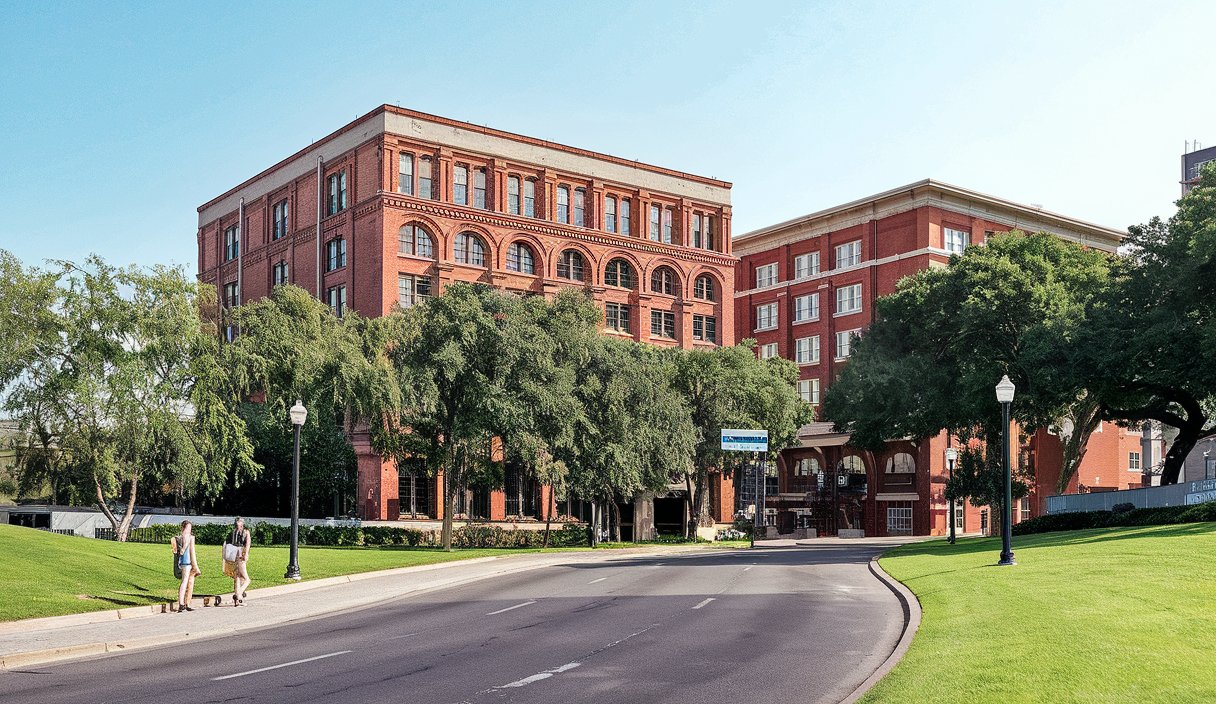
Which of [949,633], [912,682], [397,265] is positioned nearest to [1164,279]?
[949,633]

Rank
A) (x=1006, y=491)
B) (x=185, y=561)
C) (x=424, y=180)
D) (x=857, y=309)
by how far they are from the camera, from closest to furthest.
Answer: (x=185, y=561), (x=1006, y=491), (x=424, y=180), (x=857, y=309)

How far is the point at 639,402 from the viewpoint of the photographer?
5147 centimetres

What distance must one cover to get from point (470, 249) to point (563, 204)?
26.8ft

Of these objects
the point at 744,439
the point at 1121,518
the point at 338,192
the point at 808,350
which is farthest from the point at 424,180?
the point at 1121,518

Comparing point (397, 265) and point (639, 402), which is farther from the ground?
point (397, 265)

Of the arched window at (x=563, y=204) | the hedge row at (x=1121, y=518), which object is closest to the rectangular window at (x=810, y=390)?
the arched window at (x=563, y=204)

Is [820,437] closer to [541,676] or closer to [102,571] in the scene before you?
[102,571]

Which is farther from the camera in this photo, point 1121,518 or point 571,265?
point 571,265

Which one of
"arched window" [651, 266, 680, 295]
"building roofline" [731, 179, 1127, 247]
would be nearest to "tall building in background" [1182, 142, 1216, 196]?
"building roofline" [731, 179, 1127, 247]

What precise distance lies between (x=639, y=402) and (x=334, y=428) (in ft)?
51.4

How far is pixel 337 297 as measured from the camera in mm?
66688

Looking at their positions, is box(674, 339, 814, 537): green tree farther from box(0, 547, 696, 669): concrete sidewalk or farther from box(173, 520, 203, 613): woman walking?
box(173, 520, 203, 613): woman walking

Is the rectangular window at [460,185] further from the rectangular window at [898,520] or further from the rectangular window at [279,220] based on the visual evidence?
the rectangular window at [898,520]

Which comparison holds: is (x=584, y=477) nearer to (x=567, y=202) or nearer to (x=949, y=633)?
(x=567, y=202)
